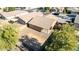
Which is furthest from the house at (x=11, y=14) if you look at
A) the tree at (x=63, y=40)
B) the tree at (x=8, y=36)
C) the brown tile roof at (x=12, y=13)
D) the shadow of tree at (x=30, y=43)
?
the tree at (x=63, y=40)

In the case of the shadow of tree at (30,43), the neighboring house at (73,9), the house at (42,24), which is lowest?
the shadow of tree at (30,43)

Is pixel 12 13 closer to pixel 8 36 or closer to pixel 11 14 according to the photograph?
pixel 11 14

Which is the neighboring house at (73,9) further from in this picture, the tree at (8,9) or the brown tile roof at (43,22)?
the tree at (8,9)

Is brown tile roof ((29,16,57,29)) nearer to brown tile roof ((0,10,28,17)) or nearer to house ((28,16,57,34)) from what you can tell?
house ((28,16,57,34))

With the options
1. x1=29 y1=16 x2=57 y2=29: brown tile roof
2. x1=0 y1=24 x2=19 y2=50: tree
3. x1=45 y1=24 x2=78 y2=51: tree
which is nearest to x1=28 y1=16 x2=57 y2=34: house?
x1=29 y1=16 x2=57 y2=29: brown tile roof

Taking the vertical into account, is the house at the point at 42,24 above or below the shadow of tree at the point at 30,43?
above
